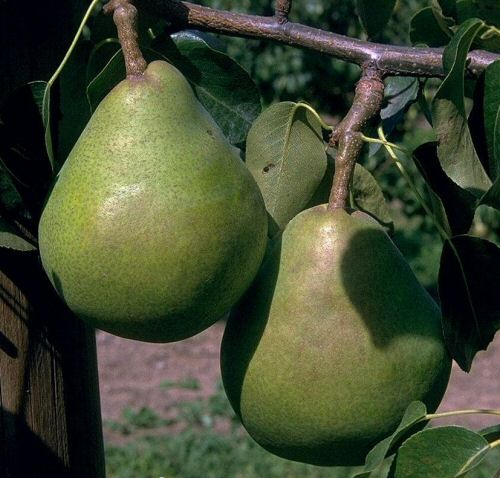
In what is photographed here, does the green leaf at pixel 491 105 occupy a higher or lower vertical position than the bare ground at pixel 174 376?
higher

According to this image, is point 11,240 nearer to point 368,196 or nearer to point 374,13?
point 368,196

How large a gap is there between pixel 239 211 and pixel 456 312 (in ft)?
0.87

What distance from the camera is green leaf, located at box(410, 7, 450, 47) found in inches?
51.6

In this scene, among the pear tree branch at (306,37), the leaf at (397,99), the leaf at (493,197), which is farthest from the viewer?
the leaf at (397,99)

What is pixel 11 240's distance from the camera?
3.84 ft

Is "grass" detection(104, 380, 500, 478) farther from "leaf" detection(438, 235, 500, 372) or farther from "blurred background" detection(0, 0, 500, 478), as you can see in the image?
"leaf" detection(438, 235, 500, 372)

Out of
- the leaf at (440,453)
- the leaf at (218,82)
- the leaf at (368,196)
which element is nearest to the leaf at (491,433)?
the leaf at (440,453)

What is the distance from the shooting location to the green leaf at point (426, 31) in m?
1.31

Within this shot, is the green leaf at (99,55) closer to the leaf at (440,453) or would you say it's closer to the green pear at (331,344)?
the green pear at (331,344)

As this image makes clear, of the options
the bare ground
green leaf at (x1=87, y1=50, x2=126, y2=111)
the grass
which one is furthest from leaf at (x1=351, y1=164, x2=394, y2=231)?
the bare ground

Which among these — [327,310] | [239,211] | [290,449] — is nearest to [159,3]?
[239,211]

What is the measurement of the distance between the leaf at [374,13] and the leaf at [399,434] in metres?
0.53

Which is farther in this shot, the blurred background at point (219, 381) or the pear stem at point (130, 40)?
the blurred background at point (219, 381)

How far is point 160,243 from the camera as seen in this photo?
0.96m
